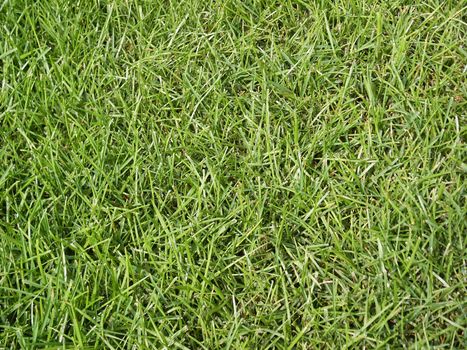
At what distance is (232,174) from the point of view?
8.02 feet

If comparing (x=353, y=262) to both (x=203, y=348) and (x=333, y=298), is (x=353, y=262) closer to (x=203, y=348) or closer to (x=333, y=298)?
(x=333, y=298)

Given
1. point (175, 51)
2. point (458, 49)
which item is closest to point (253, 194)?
point (175, 51)

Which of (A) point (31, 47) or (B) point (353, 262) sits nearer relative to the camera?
(B) point (353, 262)

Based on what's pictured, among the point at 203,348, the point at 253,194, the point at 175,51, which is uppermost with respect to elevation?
the point at 175,51

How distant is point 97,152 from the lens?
98.7 inches

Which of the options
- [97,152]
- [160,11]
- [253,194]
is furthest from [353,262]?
[160,11]

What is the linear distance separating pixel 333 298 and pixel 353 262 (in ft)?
0.45

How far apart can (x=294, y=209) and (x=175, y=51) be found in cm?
84

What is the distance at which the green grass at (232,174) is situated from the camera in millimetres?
2148

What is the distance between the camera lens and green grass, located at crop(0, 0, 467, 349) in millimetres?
2148

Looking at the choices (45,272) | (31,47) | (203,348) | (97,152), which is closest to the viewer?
(203,348)

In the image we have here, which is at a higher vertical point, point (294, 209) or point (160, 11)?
point (160, 11)

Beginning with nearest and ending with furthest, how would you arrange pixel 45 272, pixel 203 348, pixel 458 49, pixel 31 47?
pixel 203 348
pixel 45 272
pixel 458 49
pixel 31 47

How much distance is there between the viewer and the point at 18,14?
9.84ft
